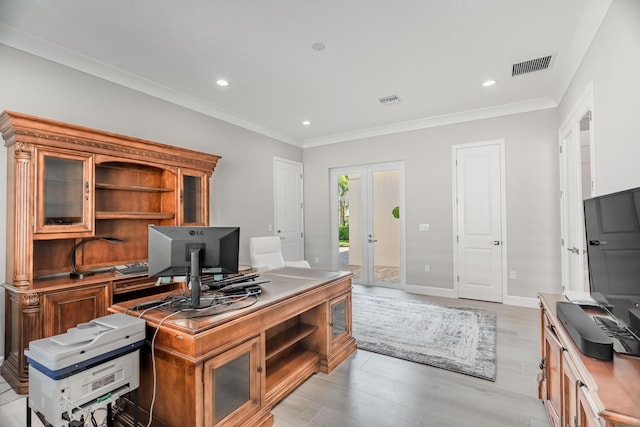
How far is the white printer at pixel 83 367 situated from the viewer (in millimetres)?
1361

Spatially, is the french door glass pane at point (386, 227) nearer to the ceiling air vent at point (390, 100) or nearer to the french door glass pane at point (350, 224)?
the french door glass pane at point (350, 224)

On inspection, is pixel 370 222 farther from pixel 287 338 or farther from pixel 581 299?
pixel 581 299

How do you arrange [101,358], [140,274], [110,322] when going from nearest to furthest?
[101,358] → [110,322] → [140,274]

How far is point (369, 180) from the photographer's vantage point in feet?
18.9

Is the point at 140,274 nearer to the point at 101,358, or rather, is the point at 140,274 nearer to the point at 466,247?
the point at 101,358

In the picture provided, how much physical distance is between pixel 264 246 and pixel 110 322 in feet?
8.97

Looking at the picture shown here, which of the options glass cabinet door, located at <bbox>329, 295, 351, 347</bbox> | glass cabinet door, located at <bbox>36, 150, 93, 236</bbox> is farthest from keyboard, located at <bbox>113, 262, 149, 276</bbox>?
glass cabinet door, located at <bbox>329, 295, 351, 347</bbox>

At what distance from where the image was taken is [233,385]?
1.75 m

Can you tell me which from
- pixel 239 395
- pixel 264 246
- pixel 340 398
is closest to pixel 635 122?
pixel 340 398

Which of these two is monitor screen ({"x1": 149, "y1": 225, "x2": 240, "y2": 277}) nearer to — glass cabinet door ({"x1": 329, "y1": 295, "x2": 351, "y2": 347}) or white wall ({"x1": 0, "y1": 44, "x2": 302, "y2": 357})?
glass cabinet door ({"x1": 329, "y1": 295, "x2": 351, "y2": 347})

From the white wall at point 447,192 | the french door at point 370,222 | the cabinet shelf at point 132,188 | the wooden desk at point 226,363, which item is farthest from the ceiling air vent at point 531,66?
the cabinet shelf at point 132,188

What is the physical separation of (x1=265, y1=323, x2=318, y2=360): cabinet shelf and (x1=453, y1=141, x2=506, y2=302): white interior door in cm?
320

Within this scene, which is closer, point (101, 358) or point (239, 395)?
point (101, 358)

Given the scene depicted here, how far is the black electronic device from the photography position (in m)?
1.13
